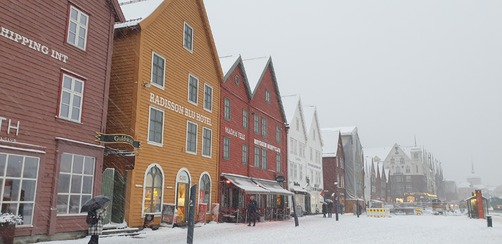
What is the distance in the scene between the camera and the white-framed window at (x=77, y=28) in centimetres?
1542

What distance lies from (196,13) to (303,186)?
24.2 meters

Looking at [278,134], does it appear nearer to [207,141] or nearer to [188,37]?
[207,141]

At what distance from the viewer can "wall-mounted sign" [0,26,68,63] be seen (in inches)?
512

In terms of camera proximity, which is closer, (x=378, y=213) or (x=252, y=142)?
(x=252, y=142)

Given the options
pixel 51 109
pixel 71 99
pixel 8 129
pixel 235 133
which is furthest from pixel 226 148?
pixel 8 129

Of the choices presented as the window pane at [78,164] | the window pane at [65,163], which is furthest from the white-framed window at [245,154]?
the window pane at [65,163]

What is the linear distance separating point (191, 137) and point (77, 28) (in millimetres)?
9102

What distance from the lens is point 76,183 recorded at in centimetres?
1510

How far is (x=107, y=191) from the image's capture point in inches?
687

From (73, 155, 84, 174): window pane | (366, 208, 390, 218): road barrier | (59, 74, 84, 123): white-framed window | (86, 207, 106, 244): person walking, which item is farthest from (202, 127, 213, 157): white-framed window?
(366, 208, 390, 218): road barrier

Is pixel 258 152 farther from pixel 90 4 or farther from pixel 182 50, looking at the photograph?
pixel 90 4

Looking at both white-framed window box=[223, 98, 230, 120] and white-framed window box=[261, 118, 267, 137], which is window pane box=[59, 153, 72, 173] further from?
white-framed window box=[261, 118, 267, 137]

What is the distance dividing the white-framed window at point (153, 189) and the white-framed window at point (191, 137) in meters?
3.11

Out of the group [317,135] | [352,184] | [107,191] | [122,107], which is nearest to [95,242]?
[107,191]
